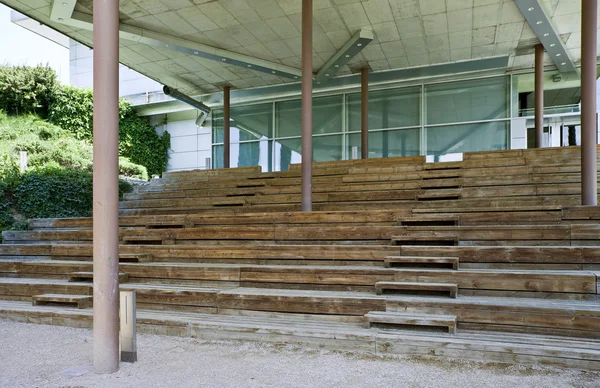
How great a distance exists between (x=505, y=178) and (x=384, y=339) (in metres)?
5.06

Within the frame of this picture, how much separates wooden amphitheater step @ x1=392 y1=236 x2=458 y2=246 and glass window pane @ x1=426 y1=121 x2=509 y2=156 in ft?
26.2

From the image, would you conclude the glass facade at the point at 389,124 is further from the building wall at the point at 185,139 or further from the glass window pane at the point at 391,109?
the building wall at the point at 185,139

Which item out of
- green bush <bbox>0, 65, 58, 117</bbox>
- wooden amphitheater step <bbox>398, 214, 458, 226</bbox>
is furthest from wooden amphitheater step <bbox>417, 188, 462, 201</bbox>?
green bush <bbox>0, 65, 58, 117</bbox>

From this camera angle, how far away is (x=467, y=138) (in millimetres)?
12516

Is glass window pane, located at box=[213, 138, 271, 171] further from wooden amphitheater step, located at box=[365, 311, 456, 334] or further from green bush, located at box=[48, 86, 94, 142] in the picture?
wooden amphitheater step, located at box=[365, 311, 456, 334]

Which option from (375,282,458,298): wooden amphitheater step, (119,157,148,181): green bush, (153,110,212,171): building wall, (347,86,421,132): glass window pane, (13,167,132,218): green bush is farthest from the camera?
(153,110,212,171): building wall

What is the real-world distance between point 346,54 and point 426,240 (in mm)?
6837

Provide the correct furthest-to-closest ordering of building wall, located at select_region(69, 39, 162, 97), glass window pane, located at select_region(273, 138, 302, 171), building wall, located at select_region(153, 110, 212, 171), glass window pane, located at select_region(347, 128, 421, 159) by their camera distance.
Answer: building wall, located at select_region(69, 39, 162, 97) < building wall, located at select_region(153, 110, 212, 171) < glass window pane, located at select_region(273, 138, 302, 171) < glass window pane, located at select_region(347, 128, 421, 159)

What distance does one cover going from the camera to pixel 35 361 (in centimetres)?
367

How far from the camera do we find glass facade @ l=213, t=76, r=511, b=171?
1247cm

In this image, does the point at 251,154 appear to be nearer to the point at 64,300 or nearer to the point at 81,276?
the point at 81,276

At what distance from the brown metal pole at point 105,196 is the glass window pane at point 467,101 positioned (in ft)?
36.2

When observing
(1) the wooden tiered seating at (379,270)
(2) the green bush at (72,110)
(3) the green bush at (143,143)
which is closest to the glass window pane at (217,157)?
(3) the green bush at (143,143)

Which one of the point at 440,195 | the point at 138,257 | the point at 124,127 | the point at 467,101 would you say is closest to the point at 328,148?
the point at 467,101
